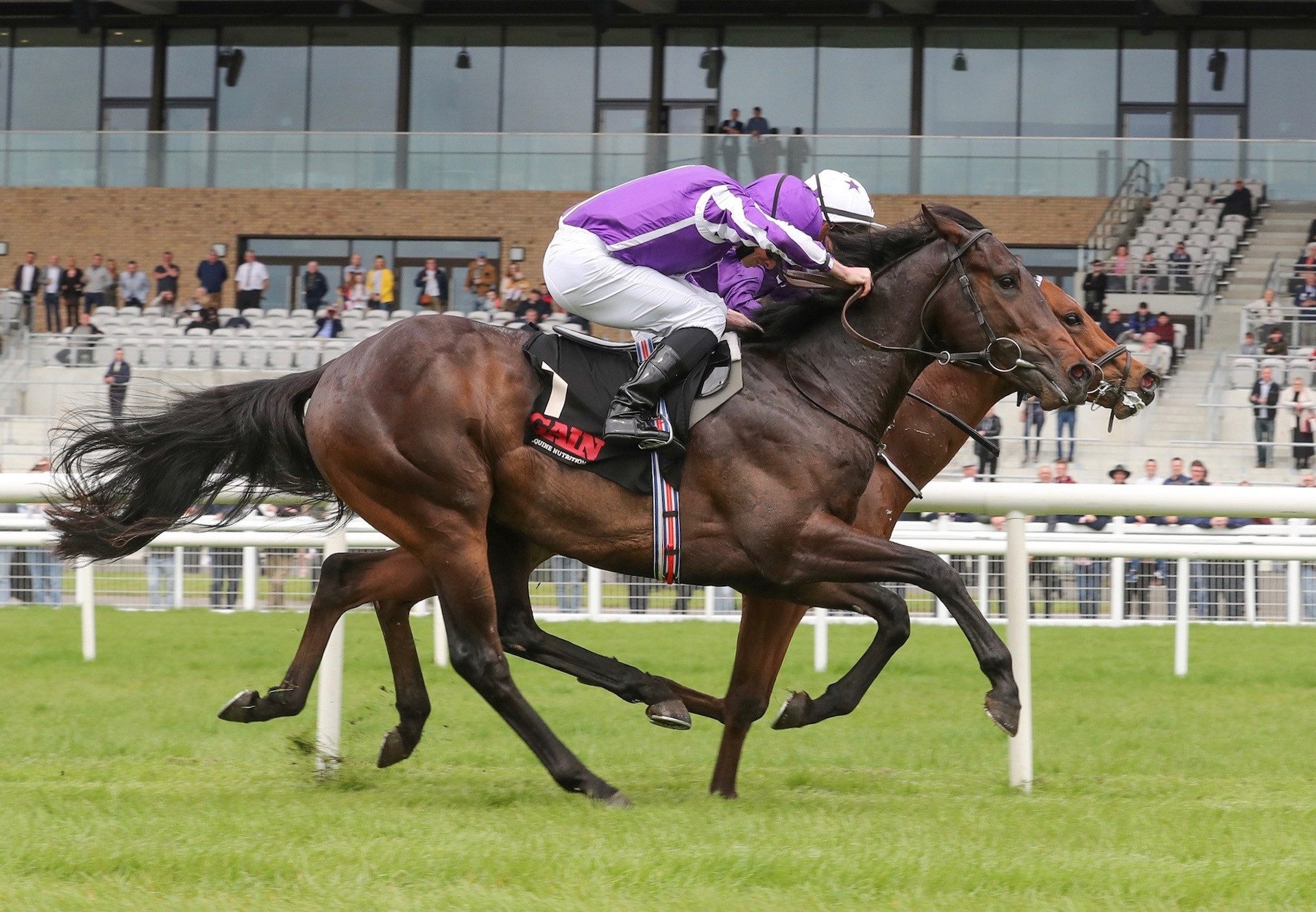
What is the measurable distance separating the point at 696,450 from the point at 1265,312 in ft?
40.0

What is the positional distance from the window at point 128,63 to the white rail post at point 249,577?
1640cm

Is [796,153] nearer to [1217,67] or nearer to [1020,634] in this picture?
[1217,67]

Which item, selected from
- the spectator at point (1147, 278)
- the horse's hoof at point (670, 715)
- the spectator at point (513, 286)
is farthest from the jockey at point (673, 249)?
the spectator at point (513, 286)

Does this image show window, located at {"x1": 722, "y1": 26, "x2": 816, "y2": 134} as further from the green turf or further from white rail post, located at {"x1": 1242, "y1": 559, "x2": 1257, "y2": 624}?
the green turf

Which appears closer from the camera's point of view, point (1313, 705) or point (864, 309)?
point (864, 309)

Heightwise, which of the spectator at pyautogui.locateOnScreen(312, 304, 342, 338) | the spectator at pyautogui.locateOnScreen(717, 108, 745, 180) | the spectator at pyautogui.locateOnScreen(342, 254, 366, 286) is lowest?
the spectator at pyautogui.locateOnScreen(312, 304, 342, 338)

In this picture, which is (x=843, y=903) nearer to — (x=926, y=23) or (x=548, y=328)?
(x=548, y=328)

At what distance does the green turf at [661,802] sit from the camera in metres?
3.15

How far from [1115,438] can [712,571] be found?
31.9 ft

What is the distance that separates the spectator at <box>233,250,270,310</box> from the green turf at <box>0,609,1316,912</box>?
11450 mm

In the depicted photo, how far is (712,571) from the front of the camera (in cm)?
433

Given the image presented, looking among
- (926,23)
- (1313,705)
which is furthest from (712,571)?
(926,23)

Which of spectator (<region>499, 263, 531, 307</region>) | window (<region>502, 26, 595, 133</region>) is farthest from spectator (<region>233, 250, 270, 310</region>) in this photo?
window (<region>502, 26, 595, 133</region>)

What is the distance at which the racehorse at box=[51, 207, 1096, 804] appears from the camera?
14.0ft
